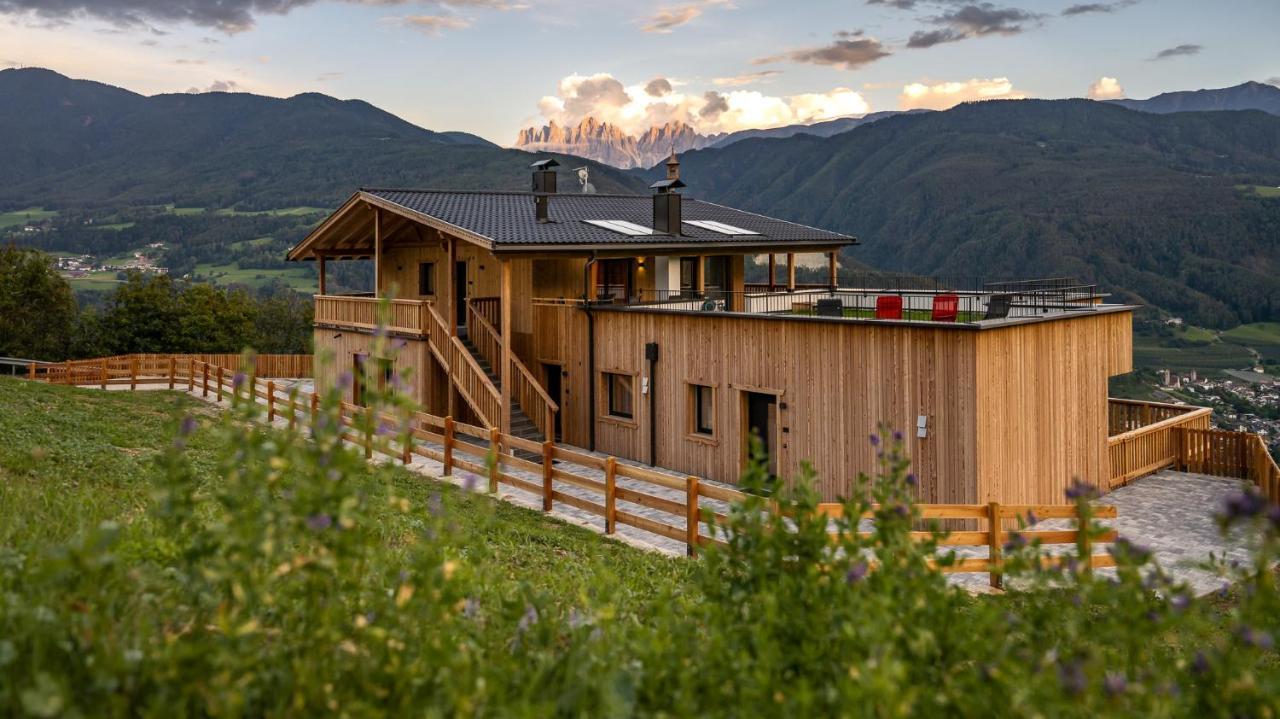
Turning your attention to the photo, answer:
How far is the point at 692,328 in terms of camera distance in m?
17.4

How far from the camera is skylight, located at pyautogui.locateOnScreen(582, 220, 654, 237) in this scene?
842 inches

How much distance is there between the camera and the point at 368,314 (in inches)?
906

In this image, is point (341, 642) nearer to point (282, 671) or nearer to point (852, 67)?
point (282, 671)

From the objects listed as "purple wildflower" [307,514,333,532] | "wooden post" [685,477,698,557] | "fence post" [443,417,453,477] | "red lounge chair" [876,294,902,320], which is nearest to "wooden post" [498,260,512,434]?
"fence post" [443,417,453,477]

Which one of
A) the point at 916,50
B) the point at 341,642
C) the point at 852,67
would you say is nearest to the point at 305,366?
the point at 341,642

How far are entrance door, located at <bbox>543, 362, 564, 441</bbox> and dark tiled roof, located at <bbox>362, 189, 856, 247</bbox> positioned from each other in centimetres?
314

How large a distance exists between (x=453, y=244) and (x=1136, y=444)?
48.2 ft

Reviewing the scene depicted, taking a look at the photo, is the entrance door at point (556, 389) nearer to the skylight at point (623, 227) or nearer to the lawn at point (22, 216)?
the skylight at point (623, 227)

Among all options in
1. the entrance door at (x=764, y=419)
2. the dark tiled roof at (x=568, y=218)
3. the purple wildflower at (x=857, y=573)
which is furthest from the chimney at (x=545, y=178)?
the purple wildflower at (x=857, y=573)

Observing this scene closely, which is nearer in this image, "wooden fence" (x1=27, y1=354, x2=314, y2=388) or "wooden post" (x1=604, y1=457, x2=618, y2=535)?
"wooden post" (x1=604, y1=457, x2=618, y2=535)

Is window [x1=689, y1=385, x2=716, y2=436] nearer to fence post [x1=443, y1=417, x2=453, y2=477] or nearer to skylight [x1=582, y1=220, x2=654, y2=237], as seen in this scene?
fence post [x1=443, y1=417, x2=453, y2=477]

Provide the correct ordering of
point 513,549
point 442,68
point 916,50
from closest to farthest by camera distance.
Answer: point 513,549
point 442,68
point 916,50

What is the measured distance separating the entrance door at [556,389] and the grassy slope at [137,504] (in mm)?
5310

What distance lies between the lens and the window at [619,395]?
63.1 ft
